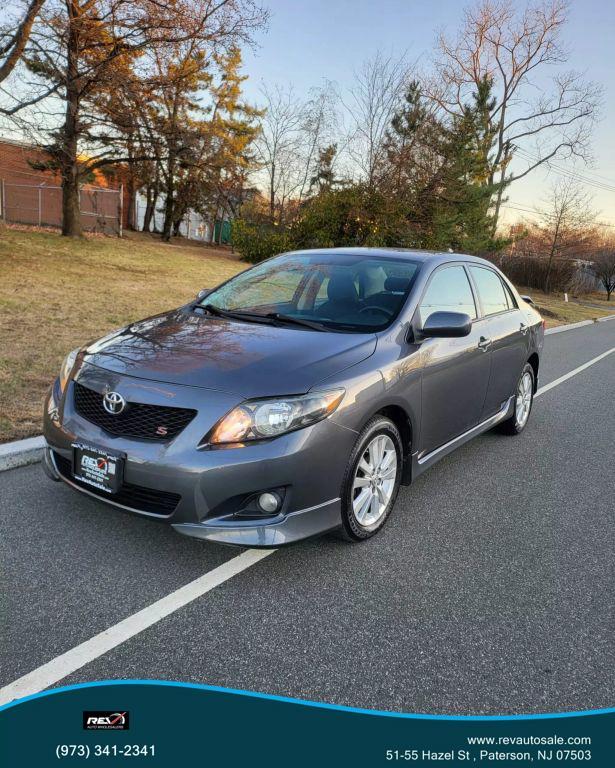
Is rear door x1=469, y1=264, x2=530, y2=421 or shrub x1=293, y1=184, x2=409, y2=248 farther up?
shrub x1=293, y1=184, x2=409, y2=248

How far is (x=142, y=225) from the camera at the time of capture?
41500 millimetres

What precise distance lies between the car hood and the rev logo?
55.5 inches

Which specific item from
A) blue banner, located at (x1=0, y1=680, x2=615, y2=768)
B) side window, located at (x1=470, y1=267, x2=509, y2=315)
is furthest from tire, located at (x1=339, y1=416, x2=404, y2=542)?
side window, located at (x1=470, y1=267, x2=509, y2=315)

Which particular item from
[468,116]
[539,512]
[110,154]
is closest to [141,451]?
[539,512]

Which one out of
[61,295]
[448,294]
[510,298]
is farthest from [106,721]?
[61,295]

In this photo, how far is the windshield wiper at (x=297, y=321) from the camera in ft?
12.3

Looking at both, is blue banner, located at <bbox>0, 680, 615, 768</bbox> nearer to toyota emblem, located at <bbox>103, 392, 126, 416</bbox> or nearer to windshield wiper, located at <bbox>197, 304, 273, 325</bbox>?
toyota emblem, located at <bbox>103, 392, 126, 416</bbox>

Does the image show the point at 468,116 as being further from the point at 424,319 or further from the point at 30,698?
the point at 30,698

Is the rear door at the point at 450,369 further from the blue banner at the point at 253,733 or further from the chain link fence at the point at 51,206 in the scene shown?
the chain link fence at the point at 51,206

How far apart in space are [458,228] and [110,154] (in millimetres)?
14385

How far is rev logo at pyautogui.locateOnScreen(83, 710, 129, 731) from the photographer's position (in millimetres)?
2164

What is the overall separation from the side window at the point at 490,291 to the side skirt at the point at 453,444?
2.84ft

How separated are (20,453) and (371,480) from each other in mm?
2492

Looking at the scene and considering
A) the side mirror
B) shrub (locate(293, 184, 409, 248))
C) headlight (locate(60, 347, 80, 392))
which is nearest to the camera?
headlight (locate(60, 347, 80, 392))
